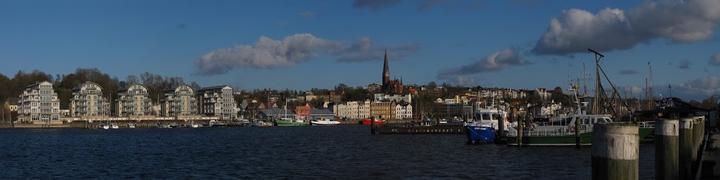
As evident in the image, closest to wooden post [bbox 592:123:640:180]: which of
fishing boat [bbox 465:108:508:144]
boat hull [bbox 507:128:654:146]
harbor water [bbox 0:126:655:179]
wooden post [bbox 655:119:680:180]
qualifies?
wooden post [bbox 655:119:680:180]

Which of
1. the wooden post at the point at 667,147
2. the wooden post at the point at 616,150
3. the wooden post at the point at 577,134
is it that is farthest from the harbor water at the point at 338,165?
the wooden post at the point at 616,150

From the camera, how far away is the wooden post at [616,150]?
9.99 meters

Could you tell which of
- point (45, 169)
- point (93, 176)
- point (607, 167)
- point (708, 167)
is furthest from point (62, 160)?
point (607, 167)

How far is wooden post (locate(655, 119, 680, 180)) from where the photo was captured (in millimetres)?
19906

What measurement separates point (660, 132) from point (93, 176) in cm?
3362

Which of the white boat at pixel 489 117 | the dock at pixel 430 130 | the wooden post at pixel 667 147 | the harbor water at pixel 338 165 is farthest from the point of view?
the dock at pixel 430 130

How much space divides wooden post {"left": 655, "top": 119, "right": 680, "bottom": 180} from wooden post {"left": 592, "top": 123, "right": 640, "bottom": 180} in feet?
34.2

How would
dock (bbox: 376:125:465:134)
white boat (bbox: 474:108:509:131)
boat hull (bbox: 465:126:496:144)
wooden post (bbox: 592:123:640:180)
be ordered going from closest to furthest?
1. wooden post (bbox: 592:123:640:180)
2. boat hull (bbox: 465:126:496:144)
3. white boat (bbox: 474:108:509:131)
4. dock (bbox: 376:125:465:134)

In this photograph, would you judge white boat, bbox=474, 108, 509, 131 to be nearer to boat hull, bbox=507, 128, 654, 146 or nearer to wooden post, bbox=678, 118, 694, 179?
boat hull, bbox=507, 128, 654, 146

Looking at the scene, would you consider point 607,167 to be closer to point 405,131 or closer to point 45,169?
point 45,169

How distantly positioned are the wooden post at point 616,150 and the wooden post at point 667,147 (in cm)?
1041

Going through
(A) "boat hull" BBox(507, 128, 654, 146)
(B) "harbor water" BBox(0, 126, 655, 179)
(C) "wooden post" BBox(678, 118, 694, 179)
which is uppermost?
(C) "wooden post" BBox(678, 118, 694, 179)

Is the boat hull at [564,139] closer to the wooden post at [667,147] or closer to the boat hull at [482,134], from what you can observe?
the boat hull at [482,134]

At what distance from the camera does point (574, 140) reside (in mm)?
61625
